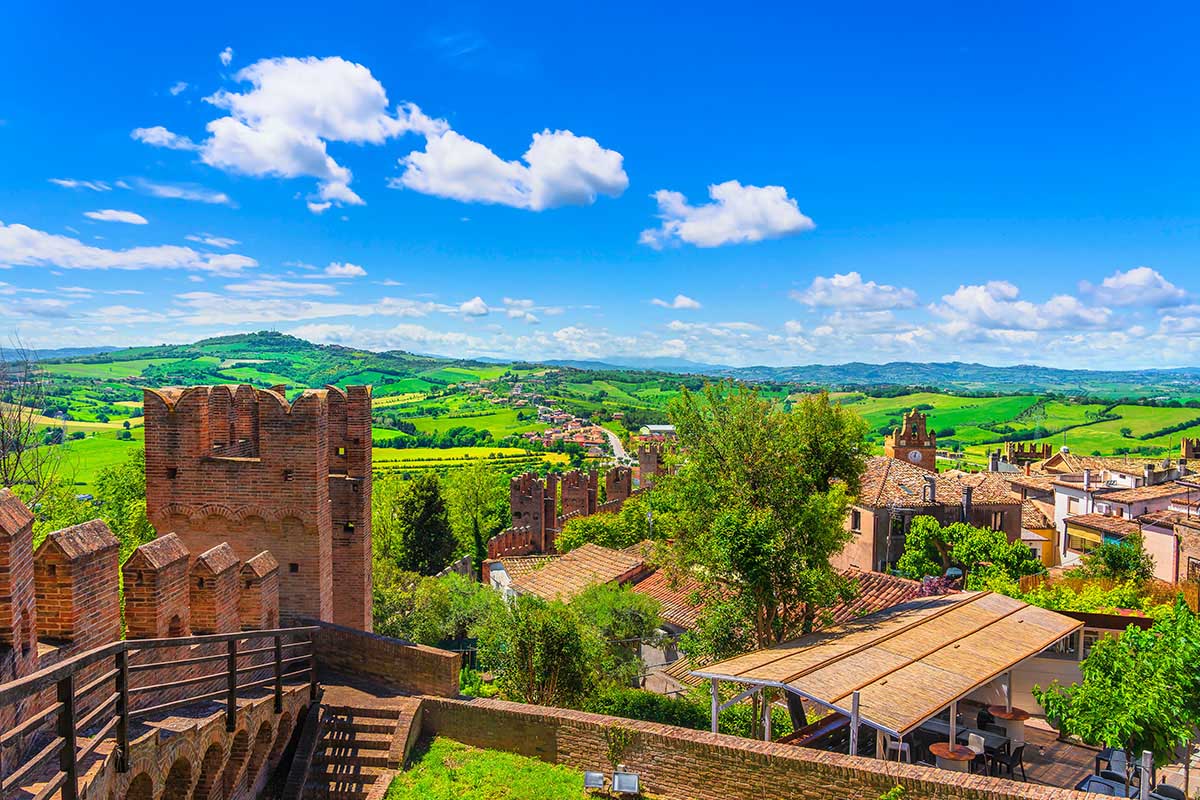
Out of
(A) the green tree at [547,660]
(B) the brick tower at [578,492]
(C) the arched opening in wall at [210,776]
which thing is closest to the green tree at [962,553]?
(A) the green tree at [547,660]

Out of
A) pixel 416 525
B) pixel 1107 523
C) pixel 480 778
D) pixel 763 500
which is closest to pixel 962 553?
pixel 763 500

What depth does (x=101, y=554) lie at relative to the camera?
7637 mm

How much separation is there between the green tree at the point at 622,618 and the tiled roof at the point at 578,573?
468 cm

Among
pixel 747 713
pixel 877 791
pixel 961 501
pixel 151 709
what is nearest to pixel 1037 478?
pixel 961 501

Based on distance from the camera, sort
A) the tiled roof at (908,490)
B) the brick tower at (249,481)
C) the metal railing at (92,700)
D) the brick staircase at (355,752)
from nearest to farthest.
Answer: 1. the metal railing at (92,700)
2. the brick staircase at (355,752)
3. the brick tower at (249,481)
4. the tiled roof at (908,490)

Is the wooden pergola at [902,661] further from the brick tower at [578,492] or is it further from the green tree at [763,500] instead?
the brick tower at [578,492]

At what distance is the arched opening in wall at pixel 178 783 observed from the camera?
822 cm

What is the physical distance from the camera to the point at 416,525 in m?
50.6

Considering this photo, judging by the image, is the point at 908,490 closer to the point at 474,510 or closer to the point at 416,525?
the point at 416,525

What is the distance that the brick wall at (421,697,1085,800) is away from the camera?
344 inches

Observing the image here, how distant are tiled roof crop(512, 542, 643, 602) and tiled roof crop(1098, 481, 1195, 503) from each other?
28.8 metres

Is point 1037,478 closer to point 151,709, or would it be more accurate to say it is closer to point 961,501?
point 961,501

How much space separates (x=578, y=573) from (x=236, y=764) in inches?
872

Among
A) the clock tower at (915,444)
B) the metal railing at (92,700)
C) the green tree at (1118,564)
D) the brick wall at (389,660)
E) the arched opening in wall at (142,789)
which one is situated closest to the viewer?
the metal railing at (92,700)
